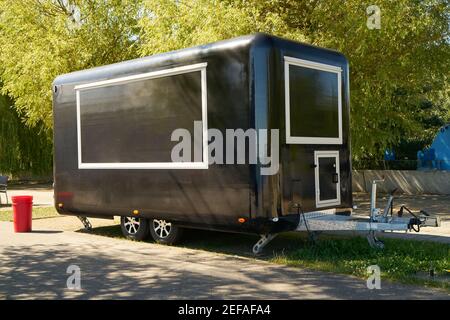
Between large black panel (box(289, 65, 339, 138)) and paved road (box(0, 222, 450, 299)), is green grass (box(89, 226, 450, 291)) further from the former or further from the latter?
large black panel (box(289, 65, 339, 138))

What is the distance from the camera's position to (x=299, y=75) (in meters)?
8.45

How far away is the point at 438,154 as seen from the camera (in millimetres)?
24312

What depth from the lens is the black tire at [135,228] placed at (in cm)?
1016

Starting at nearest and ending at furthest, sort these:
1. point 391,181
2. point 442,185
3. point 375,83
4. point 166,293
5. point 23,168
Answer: point 166,293, point 375,83, point 442,185, point 391,181, point 23,168

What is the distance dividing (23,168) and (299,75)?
26.3 m

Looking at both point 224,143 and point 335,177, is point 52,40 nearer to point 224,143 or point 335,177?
point 224,143

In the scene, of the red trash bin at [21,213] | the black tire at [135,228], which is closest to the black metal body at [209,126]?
the black tire at [135,228]

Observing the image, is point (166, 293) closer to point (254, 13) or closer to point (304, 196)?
point (304, 196)

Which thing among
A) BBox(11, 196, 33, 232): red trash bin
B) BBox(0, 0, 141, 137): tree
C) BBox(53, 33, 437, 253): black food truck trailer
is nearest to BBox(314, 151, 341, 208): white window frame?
BBox(53, 33, 437, 253): black food truck trailer

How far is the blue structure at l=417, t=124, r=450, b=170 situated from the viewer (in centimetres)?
2392

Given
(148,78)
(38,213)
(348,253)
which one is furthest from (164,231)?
(38,213)

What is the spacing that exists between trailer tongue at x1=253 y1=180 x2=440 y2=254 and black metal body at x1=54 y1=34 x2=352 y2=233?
0.64 ft

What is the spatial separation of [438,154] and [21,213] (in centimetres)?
1900
